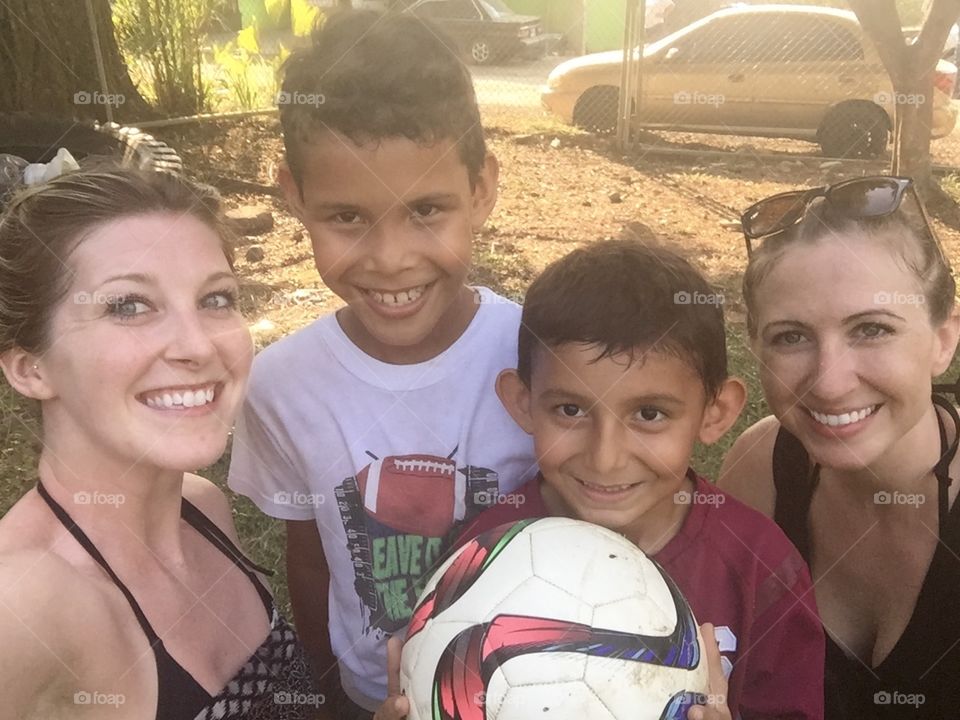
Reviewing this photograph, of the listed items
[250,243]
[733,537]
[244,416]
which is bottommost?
[250,243]

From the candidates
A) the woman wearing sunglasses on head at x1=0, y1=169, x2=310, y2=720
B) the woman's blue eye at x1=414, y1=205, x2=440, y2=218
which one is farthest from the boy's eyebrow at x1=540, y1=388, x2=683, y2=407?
the woman wearing sunglasses on head at x1=0, y1=169, x2=310, y2=720

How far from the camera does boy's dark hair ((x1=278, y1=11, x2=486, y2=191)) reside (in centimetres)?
220

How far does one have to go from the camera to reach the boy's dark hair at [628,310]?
2076mm

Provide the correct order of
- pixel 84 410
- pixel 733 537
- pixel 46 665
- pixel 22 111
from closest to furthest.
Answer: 1. pixel 46 665
2. pixel 84 410
3. pixel 733 537
4. pixel 22 111

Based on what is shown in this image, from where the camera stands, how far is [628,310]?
82.1 inches

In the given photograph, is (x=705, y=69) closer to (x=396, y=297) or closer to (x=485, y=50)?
(x=485, y=50)

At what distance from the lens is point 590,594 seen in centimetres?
176

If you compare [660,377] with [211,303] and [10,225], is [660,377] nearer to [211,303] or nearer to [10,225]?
[211,303]

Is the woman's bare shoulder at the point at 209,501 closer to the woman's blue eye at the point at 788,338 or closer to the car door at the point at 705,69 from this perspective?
the woman's blue eye at the point at 788,338

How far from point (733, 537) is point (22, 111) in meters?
7.28

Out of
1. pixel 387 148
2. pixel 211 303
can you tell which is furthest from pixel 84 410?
pixel 387 148

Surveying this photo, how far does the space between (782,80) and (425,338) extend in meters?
8.88

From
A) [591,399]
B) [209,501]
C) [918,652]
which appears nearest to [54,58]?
[209,501]

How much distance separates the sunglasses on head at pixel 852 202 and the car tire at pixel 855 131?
8.21 m
